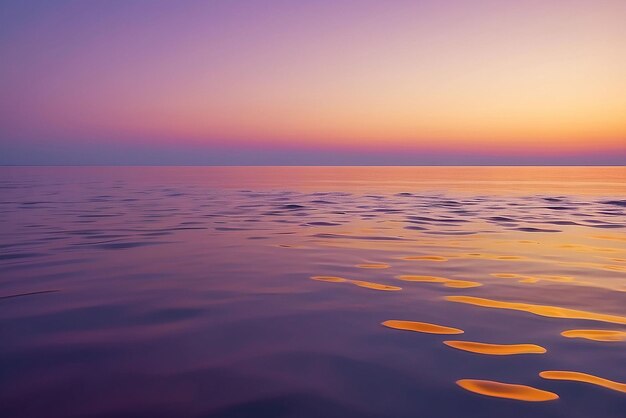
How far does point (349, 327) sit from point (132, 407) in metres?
2.66

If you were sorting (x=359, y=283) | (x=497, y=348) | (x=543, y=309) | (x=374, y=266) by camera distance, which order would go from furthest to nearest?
(x=374, y=266) < (x=359, y=283) < (x=543, y=309) < (x=497, y=348)

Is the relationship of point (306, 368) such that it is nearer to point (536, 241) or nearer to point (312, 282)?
point (312, 282)

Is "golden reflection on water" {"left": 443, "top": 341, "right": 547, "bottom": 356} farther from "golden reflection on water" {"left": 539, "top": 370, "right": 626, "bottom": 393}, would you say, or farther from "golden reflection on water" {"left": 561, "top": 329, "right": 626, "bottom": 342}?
"golden reflection on water" {"left": 561, "top": 329, "right": 626, "bottom": 342}

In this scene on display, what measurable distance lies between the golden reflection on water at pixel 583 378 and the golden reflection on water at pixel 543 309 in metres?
1.83

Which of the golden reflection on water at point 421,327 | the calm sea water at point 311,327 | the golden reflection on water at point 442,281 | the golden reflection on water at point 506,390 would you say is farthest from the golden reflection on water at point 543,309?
the golden reflection on water at point 506,390

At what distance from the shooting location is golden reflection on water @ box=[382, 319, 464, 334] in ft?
17.2

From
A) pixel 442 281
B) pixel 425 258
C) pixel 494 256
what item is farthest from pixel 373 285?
pixel 494 256

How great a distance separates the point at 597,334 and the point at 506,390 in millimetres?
2064

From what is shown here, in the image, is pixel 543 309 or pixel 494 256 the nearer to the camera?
pixel 543 309

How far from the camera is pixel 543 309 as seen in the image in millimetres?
6043

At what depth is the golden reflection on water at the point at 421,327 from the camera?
5.25 meters

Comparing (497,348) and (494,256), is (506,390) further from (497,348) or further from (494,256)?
(494,256)

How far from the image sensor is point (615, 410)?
3.41 metres

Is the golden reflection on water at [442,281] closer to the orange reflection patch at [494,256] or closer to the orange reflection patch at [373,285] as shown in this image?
the orange reflection patch at [373,285]
